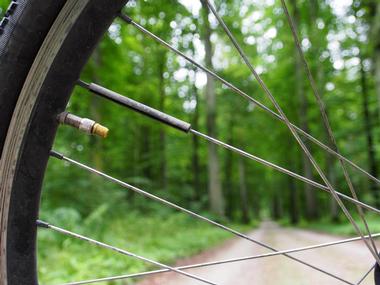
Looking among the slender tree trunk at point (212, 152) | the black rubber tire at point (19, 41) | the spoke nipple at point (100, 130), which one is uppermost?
the slender tree trunk at point (212, 152)

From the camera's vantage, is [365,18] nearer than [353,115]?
Yes

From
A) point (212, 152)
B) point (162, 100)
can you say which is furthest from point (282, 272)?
point (162, 100)

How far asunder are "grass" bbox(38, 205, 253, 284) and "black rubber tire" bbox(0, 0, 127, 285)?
368cm

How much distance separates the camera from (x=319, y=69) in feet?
59.3

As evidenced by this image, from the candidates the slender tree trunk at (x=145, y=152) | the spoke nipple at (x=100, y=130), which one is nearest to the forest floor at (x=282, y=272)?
the spoke nipple at (x=100, y=130)

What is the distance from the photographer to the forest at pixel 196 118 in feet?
29.5

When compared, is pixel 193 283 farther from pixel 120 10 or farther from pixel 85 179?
pixel 85 179

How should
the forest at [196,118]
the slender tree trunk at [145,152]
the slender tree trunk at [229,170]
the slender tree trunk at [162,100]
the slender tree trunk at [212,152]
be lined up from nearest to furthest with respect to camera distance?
the forest at [196,118]
the slender tree trunk at [212,152]
the slender tree trunk at [162,100]
the slender tree trunk at [145,152]
the slender tree trunk at [229,170]

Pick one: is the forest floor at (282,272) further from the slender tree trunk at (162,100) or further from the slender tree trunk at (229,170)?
the slender tree trunk at (229,170)

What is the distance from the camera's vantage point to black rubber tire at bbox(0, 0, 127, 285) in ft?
3.51

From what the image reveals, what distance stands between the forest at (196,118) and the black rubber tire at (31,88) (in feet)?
12.3

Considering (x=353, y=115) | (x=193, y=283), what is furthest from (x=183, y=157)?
(x=193, y=283)

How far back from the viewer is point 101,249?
21.3 ft

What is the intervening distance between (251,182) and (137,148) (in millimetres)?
16041
